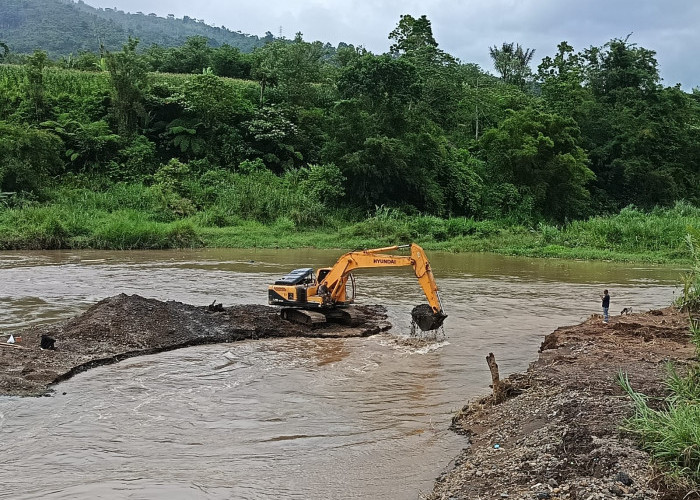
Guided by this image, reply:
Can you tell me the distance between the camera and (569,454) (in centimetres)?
690

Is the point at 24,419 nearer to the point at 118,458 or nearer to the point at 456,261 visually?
the point at 118,458

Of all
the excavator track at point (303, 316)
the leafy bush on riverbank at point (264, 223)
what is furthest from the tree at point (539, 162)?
the excavator track at point (303, 316)

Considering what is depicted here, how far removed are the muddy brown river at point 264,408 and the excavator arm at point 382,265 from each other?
4.14 feet

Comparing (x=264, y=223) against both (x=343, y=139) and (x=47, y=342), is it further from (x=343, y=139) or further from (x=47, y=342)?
(x=47, y=342)

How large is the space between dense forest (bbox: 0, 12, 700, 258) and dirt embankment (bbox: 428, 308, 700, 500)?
88.9ft

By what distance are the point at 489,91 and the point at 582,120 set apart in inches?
309

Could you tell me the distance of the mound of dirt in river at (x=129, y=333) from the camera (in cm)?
1190

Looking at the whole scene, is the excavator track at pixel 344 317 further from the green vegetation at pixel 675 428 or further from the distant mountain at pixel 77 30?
the distant mountain at pixel 77 30

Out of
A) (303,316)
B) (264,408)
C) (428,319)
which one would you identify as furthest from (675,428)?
(303,316)

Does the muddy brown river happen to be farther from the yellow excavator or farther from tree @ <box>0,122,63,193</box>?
tree @ <box>0,122,63,193</box>

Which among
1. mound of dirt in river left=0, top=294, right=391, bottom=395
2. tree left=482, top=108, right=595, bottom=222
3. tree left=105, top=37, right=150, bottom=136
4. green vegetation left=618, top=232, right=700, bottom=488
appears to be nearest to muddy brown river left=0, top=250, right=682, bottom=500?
mound of dirt in river left=0, top=294, right=391, bottom=395

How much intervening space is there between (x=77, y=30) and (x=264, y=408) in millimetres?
130345

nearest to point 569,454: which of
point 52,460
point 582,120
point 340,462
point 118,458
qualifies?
point 340,462

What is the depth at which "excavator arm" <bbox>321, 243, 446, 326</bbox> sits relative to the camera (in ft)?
50.5
